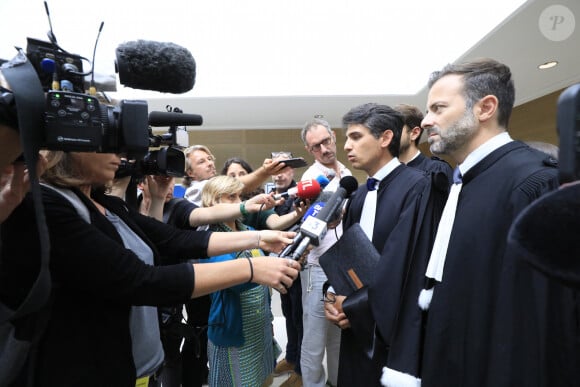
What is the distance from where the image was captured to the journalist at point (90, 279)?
719mm

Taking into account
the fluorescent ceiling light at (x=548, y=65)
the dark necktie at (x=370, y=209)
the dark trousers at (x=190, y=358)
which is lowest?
the dark trousers at (x=190, y=358)

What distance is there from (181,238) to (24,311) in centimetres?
A: 72

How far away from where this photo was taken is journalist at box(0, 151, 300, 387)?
719 mm

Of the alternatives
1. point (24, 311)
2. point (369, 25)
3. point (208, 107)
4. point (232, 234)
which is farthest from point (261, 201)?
point (208, 107)

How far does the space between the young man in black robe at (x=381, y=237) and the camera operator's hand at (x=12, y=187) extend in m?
1.06

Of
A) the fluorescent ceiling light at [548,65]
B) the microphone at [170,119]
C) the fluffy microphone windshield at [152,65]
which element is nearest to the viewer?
the fluffy microphone windshield at [152,65]

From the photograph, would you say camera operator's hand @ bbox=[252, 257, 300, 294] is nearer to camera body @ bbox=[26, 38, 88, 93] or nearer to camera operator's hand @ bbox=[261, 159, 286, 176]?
camera body @ bbox=[26, 38, 88, 93]

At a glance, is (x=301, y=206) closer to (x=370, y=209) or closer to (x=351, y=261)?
(x=370, y=209)

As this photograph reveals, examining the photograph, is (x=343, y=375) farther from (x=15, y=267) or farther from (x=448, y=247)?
(x=15, y=267)

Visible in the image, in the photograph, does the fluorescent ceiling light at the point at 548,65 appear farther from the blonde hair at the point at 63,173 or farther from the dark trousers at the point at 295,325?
the blonde hair at the point at 63,173

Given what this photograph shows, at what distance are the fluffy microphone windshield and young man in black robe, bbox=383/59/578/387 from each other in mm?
836

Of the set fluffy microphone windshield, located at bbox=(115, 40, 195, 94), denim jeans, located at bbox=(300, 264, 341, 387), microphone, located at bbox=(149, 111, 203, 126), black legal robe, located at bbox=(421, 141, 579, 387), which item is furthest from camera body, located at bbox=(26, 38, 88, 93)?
denim jeans, located at bbox=(300, 264, 341, 387)

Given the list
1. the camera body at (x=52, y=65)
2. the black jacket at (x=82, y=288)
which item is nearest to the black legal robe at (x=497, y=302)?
the black jacket at (x=82, y=288)

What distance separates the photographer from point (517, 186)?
86 centimetres
